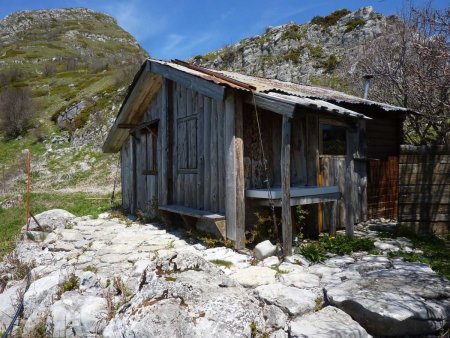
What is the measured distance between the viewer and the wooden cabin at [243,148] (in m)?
6.20

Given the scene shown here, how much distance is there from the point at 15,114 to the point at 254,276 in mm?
29479

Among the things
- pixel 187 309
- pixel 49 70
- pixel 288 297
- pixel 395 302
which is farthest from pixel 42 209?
pixel 49 70

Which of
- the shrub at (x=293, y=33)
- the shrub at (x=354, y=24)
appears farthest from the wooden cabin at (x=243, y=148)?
the shrub at (x=293, y=33)

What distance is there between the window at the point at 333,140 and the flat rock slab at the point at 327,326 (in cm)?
455

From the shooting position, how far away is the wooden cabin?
6.20 m

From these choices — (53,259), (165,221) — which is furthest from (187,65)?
(53,259)

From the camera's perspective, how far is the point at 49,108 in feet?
106

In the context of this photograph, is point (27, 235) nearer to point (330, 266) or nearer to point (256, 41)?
point (330, 266)

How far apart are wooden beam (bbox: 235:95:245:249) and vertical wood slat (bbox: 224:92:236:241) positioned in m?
0.06

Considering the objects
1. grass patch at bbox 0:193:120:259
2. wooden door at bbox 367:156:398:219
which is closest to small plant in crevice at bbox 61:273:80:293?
grass patch at bbox 0:193:120:259

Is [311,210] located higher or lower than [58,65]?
lower

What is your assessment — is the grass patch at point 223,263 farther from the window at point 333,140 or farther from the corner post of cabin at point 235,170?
the window at point 333,140

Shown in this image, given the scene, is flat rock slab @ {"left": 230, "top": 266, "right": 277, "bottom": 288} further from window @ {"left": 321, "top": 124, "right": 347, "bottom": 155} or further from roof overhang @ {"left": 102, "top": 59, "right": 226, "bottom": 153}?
window @ {"left": 321, "top": 124, "right": 347, "bottom": 155}

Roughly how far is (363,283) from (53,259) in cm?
532
